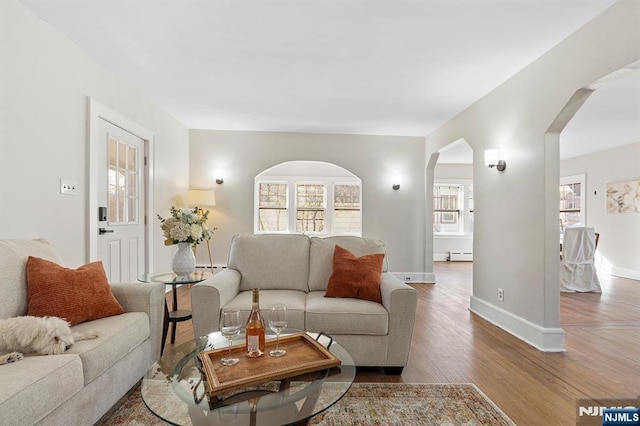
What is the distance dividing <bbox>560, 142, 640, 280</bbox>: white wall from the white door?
26.1 feet

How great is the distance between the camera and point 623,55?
2.14 metres

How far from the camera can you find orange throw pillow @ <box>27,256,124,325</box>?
185 cm

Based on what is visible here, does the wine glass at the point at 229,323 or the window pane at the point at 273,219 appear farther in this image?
the window pane at the point at 273,219

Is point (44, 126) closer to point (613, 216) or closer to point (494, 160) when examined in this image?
point (494, 160)

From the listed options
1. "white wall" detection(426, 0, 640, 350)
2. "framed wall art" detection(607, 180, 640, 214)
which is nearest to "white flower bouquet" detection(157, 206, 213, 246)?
"white wall" detection(426, 0, 640, 350)

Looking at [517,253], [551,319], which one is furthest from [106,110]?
[551,319]

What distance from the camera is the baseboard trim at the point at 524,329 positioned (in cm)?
283

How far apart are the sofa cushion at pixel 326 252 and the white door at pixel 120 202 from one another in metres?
1.99

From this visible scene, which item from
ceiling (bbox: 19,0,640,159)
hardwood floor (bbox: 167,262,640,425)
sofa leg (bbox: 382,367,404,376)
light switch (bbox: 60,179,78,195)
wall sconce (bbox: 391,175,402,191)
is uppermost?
ceiling (bbox: 19,0,640,159)

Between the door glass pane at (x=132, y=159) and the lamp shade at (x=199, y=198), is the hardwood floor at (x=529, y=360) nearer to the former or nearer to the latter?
the lamp shade at (x=199, y=198)

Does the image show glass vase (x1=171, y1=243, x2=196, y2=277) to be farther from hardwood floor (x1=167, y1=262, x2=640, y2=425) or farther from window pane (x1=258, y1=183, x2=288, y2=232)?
window pane (x1=258, y1=183, x2=288, y2=232)

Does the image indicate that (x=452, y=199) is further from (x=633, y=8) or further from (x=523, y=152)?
(x=633, y=8)

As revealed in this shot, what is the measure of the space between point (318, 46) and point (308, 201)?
429 cm

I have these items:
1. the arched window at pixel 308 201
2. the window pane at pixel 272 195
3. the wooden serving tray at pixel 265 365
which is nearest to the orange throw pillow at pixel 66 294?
the wooden serving tray at pixel 265 365
